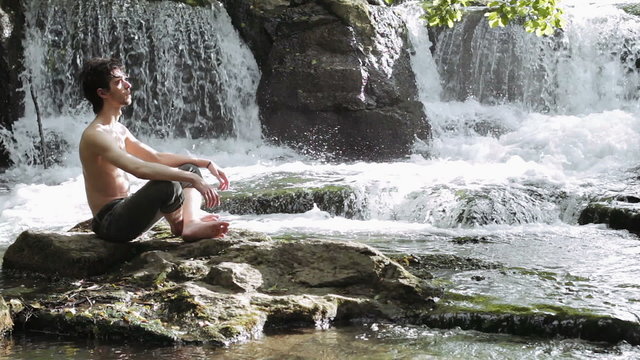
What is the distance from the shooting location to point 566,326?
3.72 meters

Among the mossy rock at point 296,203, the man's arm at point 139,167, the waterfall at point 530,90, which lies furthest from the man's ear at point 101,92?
the waterfall at point 530,90

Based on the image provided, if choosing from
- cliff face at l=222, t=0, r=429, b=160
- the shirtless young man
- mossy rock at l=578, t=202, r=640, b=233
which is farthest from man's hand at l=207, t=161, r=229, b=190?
cliff face at l=222, t=0, r=429, b=160

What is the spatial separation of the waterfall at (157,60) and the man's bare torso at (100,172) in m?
10.3

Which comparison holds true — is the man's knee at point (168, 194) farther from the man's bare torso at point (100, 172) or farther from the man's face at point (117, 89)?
the man's face at point (117, 89)

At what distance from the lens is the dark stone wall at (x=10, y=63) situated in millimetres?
14117

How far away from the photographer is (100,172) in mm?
4824

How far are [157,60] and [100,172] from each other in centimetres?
1083

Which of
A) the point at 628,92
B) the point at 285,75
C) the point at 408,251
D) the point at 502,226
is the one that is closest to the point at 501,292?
the point at 408,251

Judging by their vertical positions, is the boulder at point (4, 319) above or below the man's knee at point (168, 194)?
below

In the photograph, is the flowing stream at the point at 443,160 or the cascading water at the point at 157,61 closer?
the flowing stream at the point at 443,160

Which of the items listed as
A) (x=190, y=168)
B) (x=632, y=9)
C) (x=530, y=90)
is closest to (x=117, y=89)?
(x=190, y=168)

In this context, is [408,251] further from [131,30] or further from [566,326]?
[131,30]

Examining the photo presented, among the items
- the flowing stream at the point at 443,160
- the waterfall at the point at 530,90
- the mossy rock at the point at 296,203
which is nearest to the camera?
the flowing stream at the point at 443,160

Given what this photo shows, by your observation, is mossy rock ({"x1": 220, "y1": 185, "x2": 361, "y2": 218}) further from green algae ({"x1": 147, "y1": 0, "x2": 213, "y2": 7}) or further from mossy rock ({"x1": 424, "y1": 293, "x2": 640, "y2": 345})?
green algae ({"x1": 147, "y1": 0, "x2": 213, "y2": 7})
